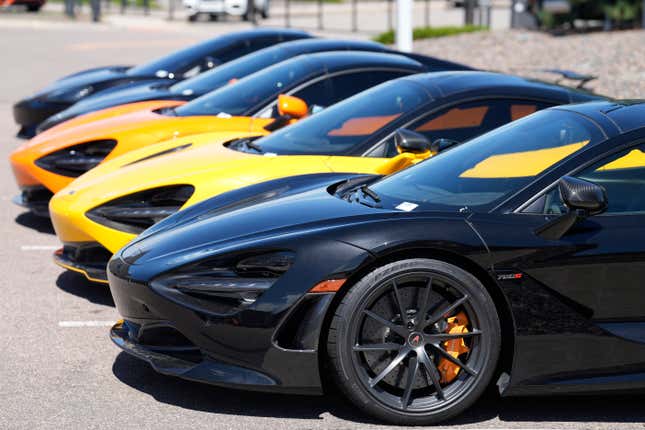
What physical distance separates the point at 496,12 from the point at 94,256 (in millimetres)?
36022

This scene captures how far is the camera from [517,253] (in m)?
4.40

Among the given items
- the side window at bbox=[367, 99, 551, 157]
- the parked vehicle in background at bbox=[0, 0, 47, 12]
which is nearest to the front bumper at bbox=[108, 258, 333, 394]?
the side window at bbox=[367, 99, 551, 157]

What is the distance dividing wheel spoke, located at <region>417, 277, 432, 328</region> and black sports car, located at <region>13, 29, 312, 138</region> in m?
7.93

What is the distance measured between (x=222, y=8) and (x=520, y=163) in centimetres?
3301

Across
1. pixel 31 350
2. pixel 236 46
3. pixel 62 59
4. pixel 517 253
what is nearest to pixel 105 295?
pixel 31 350

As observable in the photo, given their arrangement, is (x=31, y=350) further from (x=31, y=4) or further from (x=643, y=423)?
(x=31, y=4)

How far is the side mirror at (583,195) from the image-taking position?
432 centimetres

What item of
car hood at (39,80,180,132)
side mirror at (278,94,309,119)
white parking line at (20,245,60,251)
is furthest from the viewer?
car hood at (39,80,180,132)

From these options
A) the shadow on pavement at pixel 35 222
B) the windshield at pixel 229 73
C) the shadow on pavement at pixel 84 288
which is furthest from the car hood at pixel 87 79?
the shadow on pavement at pixel 84 288

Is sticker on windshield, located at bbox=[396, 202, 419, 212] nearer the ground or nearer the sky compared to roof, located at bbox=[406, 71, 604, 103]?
nearer the ground

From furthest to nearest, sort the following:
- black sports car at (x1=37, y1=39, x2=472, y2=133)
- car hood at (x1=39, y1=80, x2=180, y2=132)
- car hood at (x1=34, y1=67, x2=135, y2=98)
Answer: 1. car hood at (x1=34, y1=67, x2=135, y2=98)
2. car hood at (x1=39, y1=80, x2=180, y2=132)
3. black sports car at (x1=37, y1=39, x2=472, y2=133)

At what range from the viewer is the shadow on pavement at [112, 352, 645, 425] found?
4.61 meters

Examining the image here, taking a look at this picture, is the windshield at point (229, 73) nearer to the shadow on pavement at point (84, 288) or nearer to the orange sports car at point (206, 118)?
the orange sports car at point (206, 118)

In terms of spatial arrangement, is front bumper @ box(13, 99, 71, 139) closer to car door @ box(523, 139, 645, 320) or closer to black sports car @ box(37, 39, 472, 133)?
black sports car @ box(37, 39, 472, 133)
